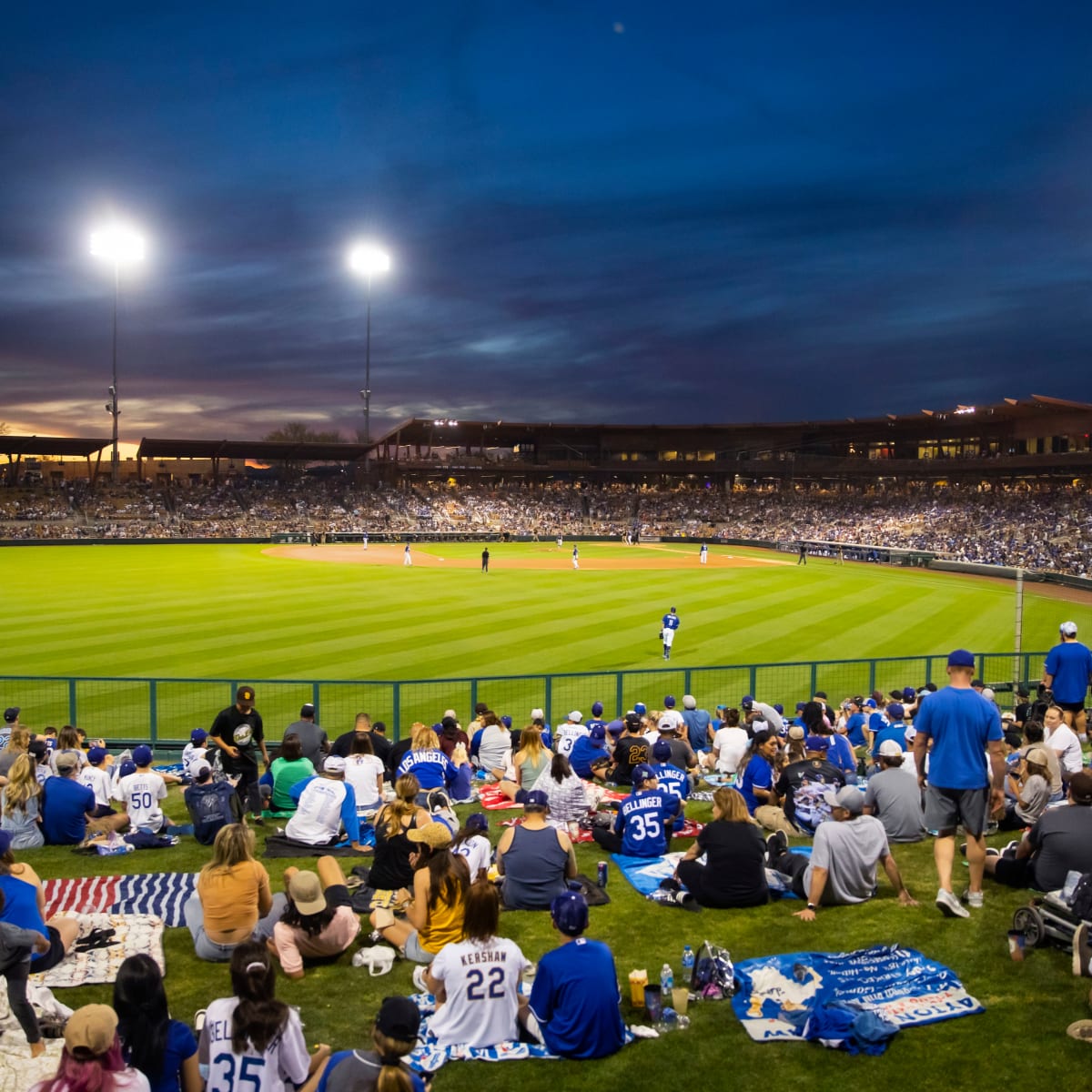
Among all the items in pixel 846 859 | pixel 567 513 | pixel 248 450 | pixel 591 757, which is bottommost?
pixel 591 757

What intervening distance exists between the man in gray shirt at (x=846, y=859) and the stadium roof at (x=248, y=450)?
84356 millimetres

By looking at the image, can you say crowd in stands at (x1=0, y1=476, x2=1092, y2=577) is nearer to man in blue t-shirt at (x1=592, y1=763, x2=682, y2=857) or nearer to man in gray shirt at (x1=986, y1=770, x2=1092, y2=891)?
man in blue t-shirt at (x1=592, y1=763, x2=682, y2=857)

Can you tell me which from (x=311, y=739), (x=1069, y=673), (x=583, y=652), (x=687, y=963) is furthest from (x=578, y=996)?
(x=583, y=652)

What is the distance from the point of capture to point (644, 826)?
9266 mm

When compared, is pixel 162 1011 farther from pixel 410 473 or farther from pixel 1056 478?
pixel 410 473

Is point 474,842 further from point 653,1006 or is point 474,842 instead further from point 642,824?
point 653,1006

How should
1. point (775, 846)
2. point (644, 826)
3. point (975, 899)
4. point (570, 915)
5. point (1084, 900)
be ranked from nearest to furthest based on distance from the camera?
point (570, 915)
point (1084, 900)
point (975, 899)
point (775, 846)
point (644, 826)

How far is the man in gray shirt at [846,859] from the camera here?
25.4ft

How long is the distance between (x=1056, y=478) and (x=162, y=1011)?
87011mm

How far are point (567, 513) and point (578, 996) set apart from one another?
9214 cm

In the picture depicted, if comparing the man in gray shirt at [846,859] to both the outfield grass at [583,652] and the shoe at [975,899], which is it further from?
the shoe at [975,899]

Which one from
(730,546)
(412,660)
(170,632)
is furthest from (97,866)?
(730,546)

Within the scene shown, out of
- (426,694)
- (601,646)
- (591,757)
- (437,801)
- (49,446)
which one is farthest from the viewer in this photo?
(49,446)

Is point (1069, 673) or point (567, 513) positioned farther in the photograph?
point (567, 513)
